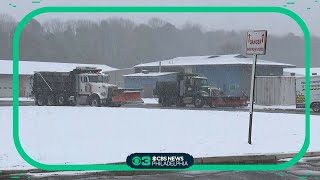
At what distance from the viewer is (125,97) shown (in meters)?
32.4

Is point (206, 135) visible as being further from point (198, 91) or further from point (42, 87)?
point (42, 87)

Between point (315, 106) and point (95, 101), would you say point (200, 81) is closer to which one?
point (95, 101)

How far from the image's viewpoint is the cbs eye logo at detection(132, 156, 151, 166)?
261 inches

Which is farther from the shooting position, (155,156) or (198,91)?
(198,91)

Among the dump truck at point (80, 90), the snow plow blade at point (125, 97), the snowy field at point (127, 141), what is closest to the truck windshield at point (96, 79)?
the dump truck at point (80, 90)

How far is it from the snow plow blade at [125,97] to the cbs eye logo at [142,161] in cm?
2211

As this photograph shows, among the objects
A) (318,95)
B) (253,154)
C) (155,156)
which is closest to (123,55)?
(155,156)

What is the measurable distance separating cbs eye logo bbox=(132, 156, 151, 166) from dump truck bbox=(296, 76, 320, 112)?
27.2 meters

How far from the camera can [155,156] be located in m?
6.62

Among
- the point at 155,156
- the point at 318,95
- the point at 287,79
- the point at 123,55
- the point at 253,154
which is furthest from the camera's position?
the point at 287,79

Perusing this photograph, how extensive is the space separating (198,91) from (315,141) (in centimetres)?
2024

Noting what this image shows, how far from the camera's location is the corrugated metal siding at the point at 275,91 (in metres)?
36.7

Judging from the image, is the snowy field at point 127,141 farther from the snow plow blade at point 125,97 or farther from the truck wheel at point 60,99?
the truck wheel at point 60,99

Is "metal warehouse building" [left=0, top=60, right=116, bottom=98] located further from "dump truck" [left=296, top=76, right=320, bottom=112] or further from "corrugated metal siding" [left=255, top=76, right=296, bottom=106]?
"corrugated metal siding" [left=255, top=76, right=296, bottom=106]
